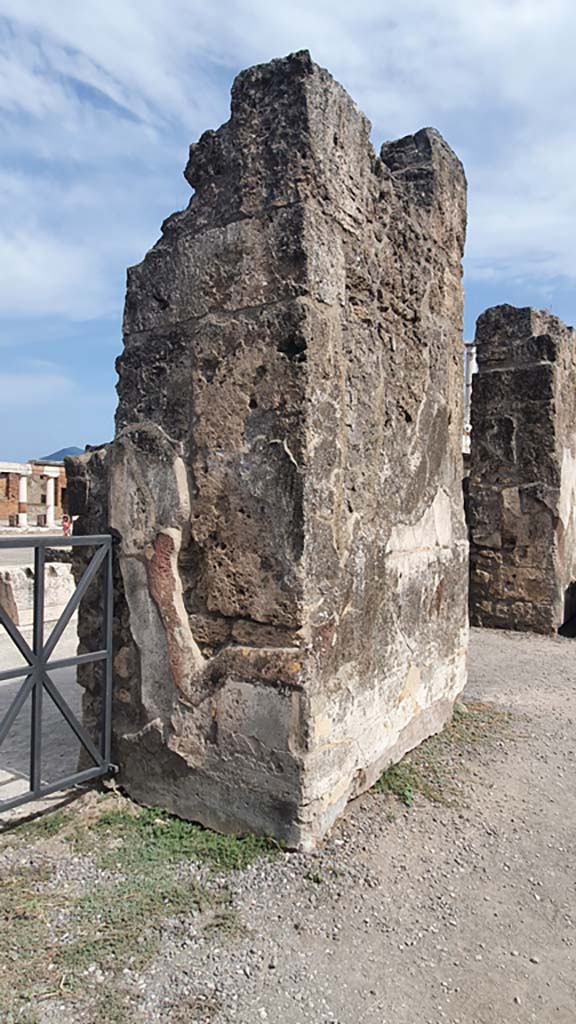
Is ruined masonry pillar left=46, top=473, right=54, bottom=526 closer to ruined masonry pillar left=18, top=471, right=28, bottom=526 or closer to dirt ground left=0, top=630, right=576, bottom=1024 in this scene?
ruined masonry pillar left=18, top=471, right=28, bottom=526

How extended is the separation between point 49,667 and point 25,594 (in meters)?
4.98

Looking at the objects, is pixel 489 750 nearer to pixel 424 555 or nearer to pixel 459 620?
pixel 459 620

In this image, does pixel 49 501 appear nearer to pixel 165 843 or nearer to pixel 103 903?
pixel 165 843

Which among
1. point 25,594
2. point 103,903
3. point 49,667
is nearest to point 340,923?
point 103,903

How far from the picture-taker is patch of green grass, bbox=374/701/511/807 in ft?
9.73

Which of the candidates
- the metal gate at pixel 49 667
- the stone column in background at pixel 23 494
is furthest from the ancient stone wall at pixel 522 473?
the stone column in background at pixel 23 494

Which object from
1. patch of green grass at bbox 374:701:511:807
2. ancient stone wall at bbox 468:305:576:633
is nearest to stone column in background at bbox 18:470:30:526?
ancient stone wall at bbox 468:305:576:633

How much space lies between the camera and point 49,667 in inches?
102

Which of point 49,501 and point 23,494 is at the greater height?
point 23,494

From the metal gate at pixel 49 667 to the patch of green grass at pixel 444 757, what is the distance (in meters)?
1.14

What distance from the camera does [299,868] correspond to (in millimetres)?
2367

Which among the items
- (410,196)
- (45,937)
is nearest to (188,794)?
(45,937)

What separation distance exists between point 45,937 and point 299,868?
2.58 ft

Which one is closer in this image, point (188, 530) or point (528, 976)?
point (528, 976)
